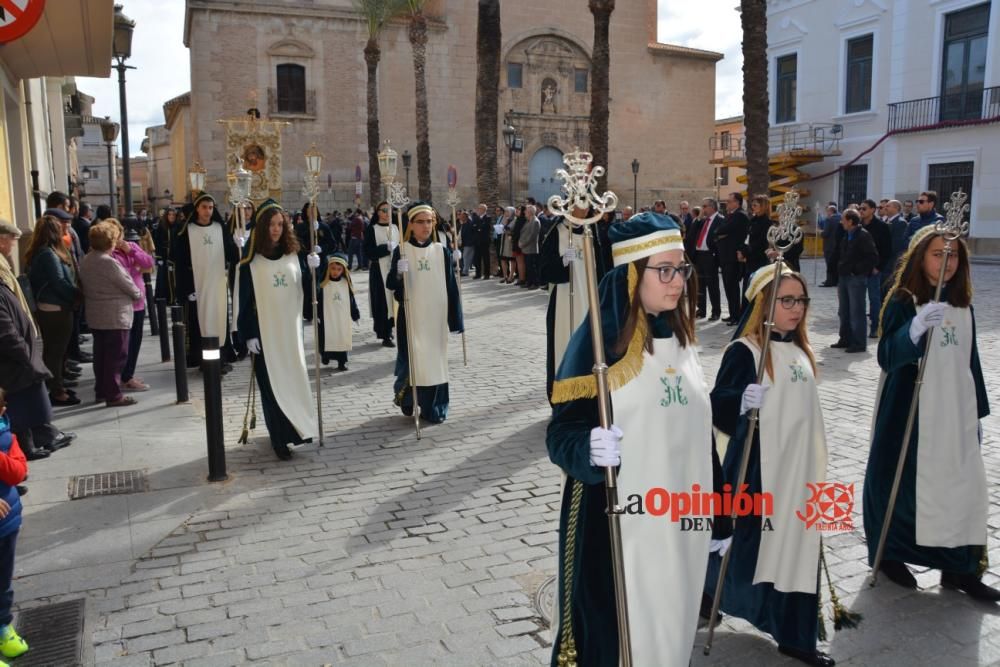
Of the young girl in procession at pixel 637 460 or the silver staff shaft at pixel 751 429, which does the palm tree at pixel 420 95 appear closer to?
the silver staff shaft at pixel 751 429

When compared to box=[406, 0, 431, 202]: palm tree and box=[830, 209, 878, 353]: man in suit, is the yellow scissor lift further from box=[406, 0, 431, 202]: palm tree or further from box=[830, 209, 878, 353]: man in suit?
box=[830, 209, 878, 353]: man in suit

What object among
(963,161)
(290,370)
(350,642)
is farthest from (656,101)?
(350,642)

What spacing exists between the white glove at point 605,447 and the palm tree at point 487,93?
21.2 meters

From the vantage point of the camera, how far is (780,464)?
3.82 meters

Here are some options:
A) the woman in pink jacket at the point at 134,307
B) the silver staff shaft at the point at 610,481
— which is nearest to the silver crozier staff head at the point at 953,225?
the silver staff shaft at the point at 610,481

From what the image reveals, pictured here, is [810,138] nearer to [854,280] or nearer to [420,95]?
[420,95]

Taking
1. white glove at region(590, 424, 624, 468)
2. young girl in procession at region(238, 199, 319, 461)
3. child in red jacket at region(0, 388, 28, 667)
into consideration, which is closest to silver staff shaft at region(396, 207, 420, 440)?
young girl in procession at region(238, 199, 319, 461)

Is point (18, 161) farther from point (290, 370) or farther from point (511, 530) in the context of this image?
point (511, 530)

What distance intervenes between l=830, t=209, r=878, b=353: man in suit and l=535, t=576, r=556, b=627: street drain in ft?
27.2

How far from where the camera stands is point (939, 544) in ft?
14.3

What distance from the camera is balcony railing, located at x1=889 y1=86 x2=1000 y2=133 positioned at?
25.0 m

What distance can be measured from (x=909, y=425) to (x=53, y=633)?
4647 millimetres

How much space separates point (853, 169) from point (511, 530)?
28344 mm

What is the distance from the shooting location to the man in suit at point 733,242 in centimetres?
1353
